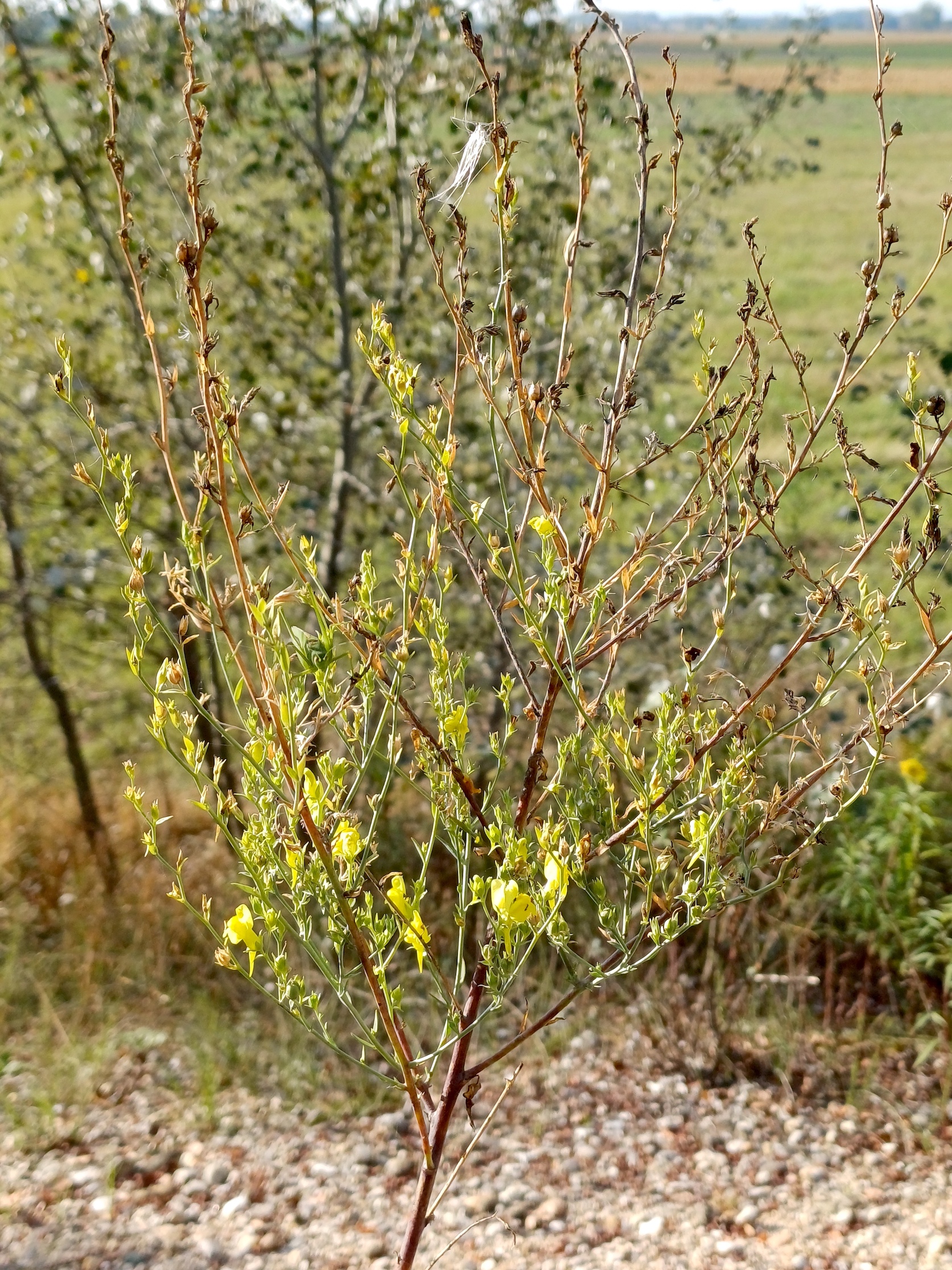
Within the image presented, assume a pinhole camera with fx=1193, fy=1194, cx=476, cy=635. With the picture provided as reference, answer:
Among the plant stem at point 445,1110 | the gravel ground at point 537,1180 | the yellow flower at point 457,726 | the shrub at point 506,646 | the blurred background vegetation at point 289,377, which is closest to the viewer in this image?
the shrub at point 506,646

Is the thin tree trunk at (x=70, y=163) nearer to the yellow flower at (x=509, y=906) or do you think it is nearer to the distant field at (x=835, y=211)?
the distant field at (x=835, y=211)

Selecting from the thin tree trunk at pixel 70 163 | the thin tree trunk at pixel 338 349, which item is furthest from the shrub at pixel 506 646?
the thin tree trunk at pixel 70 163

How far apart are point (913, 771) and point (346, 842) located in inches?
93.1

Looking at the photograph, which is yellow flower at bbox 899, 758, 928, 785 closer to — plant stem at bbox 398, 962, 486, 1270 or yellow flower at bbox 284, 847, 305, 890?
plant stem at bbox 398, 962, 486, 1270

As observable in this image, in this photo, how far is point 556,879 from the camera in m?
1.31

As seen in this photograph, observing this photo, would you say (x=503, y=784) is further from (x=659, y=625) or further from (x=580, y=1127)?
(x=580, y=1127)

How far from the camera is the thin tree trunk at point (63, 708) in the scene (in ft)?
12.1

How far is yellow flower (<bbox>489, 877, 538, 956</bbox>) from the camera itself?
4.20 ft

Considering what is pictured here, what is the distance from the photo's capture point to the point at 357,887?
1384mm

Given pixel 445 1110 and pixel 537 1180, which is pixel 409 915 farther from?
pixel 537 1180

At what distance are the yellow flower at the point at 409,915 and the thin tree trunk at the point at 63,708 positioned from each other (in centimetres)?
262

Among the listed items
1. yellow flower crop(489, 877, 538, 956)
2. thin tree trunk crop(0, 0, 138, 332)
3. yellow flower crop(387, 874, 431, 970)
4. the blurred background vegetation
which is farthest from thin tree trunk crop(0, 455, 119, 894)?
yellow flower crop(489, 877, 538, 956)

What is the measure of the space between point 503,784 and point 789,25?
2418mm

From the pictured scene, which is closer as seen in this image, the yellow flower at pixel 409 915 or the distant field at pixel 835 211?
the yellow flower at pixel 409 915
